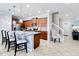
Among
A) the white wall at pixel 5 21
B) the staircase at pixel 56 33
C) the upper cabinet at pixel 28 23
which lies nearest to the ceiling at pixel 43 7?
the staircase at pixel 56 33

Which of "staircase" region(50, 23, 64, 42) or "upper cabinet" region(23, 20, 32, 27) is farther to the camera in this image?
"upper cabinet" region(23, 20, 32, 27)

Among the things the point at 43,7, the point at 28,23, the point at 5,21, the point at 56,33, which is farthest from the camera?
the point at 28,23

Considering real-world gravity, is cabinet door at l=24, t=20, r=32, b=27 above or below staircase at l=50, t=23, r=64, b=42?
above

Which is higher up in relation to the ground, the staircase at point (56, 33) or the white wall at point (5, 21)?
the white wall at point (5, 21)

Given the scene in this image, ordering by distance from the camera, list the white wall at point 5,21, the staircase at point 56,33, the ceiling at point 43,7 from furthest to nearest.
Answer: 1. the white wall at point 5,21
2. the staircase at point 56,33
3. the ceiling at point 43,7

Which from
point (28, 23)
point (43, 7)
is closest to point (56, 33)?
point (43, 7)

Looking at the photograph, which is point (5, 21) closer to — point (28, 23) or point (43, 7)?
point (28, 23)

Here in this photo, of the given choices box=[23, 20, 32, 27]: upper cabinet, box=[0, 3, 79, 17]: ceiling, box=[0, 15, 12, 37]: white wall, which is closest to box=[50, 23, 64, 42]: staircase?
box=[0, 3, 79, 17]: ceiling

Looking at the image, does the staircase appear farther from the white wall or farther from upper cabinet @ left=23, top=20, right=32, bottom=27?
the white wall

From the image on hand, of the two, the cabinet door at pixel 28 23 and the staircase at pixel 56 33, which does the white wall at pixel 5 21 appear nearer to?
the cabinet door at pixel 28 23

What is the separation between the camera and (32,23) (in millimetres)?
11844

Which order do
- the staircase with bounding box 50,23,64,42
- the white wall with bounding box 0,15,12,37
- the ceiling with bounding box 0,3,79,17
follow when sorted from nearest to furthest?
the ceiling with bounding box 0,3,79,17 < the staircase with bounding box 50,23,64,42 < the white wall with bounding box 0,15,12,37

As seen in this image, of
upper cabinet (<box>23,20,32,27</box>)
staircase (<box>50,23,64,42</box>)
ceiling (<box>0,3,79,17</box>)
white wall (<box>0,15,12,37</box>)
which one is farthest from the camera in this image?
upper cabinet (<box>23,20,32,27</box>)

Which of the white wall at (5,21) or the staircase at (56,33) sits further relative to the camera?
the white wall at (5,21)
